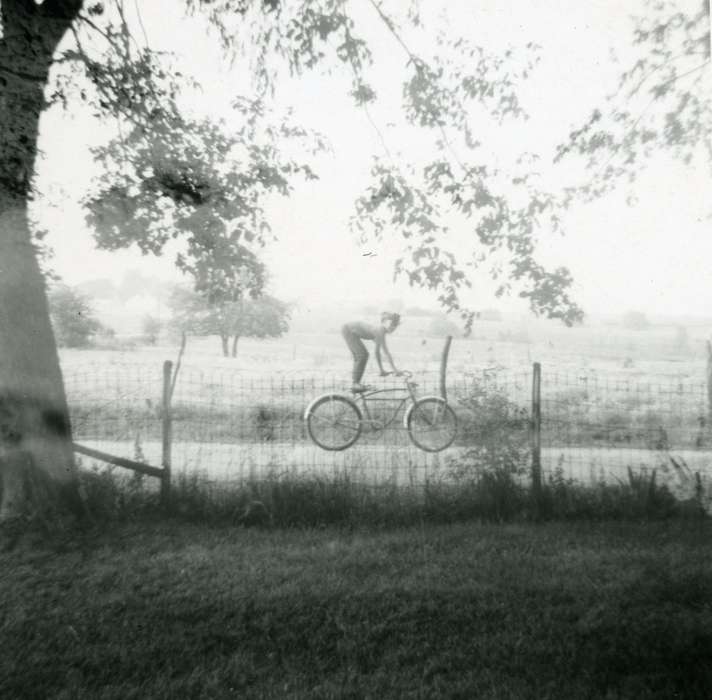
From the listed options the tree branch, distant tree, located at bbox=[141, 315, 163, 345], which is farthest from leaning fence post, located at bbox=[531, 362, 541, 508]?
the tree branch

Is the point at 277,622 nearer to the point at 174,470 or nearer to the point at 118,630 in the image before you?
the point at 118,630

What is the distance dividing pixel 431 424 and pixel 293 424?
1295mm

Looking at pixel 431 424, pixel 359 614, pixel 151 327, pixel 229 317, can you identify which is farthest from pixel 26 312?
pixel 431 424

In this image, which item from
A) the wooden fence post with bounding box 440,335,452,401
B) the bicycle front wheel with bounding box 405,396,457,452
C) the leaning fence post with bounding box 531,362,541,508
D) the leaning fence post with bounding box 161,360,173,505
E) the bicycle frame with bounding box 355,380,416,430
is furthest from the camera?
the bicycle frame with bounding box 355,380,416,430

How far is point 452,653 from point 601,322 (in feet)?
10.1

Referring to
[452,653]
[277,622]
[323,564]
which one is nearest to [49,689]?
[277,622]

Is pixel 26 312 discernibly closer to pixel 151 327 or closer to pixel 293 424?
pixel 151 327

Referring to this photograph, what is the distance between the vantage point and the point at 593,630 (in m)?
3.08

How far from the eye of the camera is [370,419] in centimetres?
555

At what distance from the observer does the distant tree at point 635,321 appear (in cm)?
492

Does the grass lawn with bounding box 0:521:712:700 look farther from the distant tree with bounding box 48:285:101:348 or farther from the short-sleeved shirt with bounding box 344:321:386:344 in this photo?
the short-sleeved shirt with bounding box 344:321:386:344

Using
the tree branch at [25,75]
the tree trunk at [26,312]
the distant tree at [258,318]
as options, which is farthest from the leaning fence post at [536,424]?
the tree branch at [25,75]

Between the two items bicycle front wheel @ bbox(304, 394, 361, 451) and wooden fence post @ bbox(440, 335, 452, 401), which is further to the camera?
bicycle front wheel @ bbox(304, 394, 361, 451)

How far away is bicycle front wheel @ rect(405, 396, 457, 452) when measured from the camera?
526cm
